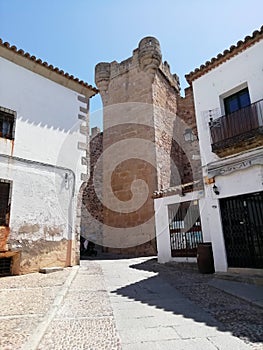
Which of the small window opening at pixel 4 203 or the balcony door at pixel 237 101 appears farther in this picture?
the balcony door at pixel 237 101

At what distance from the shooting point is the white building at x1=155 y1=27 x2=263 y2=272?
20.1 feet

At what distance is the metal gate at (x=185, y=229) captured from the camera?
8.11 metres

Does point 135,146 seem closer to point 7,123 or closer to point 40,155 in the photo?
point 40,155

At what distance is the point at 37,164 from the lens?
7246 mm

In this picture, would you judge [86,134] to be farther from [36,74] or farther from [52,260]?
[52,260]

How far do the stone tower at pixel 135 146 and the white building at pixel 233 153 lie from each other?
488 centimetres

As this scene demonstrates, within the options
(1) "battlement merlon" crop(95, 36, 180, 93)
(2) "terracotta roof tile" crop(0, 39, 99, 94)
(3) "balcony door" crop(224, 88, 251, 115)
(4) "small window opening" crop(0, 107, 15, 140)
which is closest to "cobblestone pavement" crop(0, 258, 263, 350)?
(4) "small window opening" crop(0, 107, 15, 140)

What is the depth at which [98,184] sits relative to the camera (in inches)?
563

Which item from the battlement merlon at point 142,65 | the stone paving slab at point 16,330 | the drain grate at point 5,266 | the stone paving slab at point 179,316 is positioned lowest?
the stone paving slab at point 179,316

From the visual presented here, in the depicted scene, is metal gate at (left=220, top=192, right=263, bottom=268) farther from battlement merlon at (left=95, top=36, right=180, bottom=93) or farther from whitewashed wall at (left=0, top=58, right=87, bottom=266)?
battlement merlon at (left=95, top=36, right=180, bottom=93)

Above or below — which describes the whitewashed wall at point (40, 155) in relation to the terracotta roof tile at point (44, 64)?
below

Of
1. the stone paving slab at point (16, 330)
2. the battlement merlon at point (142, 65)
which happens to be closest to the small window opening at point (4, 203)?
the stone paving slab at point (16, 330)

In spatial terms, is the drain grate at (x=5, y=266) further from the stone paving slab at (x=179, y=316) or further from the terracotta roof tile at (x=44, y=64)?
the terracotta roof tile at (x=44, y=64)

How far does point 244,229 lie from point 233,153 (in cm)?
188
